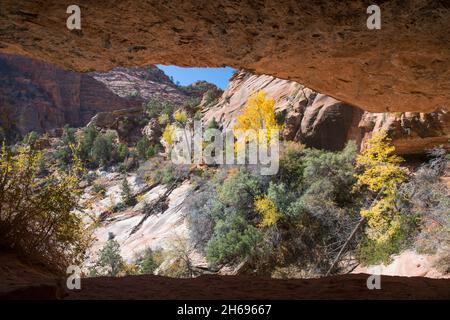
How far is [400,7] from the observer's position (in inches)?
128

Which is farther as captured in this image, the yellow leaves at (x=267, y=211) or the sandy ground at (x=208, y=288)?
the yellow leaves at (x=267, y=211)

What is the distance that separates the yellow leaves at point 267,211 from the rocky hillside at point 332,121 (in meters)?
6.19

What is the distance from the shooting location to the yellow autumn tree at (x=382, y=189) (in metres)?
12.0

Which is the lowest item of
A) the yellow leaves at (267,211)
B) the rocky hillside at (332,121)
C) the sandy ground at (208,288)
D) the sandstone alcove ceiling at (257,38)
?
the yellow leaves at (267,211)

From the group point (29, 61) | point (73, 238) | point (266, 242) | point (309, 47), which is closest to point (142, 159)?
point (266, 242)

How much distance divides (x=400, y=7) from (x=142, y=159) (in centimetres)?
3564

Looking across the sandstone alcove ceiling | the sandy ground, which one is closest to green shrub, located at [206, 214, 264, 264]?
the sandy ground

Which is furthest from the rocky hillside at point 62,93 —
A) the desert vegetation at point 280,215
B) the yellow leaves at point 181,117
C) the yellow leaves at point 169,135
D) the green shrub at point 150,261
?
the green shrub at point 150,261

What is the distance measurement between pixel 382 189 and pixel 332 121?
7.62 m

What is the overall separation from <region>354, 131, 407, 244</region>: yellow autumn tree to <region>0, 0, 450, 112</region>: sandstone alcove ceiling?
7748mm

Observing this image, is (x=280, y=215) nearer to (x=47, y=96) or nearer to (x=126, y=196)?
(x=126, y=196)

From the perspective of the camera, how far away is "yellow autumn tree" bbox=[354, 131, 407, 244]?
12008 mm

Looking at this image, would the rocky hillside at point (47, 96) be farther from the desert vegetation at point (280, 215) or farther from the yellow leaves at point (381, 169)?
the yellow leaves at point (381, 169)

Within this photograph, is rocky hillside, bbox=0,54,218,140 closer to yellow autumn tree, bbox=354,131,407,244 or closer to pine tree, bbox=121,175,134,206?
pine tree, bbox=121,175,134,206
